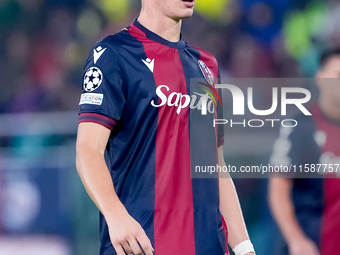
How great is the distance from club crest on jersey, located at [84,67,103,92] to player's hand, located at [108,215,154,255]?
1.62ft

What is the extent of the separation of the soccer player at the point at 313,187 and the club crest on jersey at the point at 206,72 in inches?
50.1

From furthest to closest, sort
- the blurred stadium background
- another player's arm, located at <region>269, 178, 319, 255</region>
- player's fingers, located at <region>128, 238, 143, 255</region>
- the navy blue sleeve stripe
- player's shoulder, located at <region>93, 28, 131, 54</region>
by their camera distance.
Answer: the blurred stadium background
another player's arm, located at <region>269, 178, 319, 255</region>
player's shoulder, located at <region>93, 28, 131, 54</region>
the navy blue sleeve stripe
player's fingers, located at <region>128, 238, 143, 255</region>

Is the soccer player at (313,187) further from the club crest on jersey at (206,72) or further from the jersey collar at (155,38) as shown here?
the jersey collar at (155,38)

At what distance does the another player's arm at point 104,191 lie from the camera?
2066 mm

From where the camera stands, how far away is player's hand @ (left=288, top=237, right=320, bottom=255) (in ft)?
12.5

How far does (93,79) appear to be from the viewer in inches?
93.2

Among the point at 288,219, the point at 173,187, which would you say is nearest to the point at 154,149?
the point at 173,187

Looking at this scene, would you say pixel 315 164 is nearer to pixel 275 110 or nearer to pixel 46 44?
pixel 275 110

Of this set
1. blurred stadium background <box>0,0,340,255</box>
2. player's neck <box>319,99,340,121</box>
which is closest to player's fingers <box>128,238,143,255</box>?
player's neck <box>319,99,340,121</box>

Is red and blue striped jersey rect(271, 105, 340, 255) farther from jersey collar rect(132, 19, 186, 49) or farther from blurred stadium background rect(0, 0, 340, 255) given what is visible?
jersey collar rect(132, 19, 186, 49)

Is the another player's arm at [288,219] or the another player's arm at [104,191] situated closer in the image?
the another player's arm at [104,191]

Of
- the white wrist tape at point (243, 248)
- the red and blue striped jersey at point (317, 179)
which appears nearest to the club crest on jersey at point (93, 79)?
the white wrist tape at point (243, 248)

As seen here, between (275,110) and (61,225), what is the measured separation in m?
2.08

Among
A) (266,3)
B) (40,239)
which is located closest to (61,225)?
(40,239)
